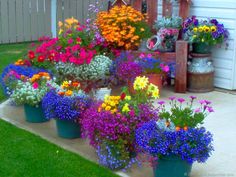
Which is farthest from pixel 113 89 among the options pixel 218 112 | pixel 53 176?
pixel 53 176

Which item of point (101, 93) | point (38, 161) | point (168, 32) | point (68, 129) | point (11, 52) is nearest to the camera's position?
point (38, 161)

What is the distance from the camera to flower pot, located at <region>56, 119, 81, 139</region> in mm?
4645

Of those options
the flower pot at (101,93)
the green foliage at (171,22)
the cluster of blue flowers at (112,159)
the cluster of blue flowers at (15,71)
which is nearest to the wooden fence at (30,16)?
the green foliage at (171,22)

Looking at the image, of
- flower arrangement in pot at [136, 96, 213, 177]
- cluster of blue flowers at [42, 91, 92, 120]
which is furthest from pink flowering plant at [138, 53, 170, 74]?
flower arrangement in pot at [136, 96, 213, 177]

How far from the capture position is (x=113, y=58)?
257 inches

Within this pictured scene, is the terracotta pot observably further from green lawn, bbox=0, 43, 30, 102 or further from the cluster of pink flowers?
green lawn, bbox=0, 43, 30, 102

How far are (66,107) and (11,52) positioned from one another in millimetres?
6175

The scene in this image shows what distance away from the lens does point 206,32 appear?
6.34m

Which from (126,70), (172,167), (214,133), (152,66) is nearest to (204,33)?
(152,66)

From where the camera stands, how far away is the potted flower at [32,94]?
198 inches

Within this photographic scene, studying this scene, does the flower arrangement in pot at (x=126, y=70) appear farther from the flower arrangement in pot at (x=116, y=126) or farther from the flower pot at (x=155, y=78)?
the flower arrangement in pot at (x=116, y=126)

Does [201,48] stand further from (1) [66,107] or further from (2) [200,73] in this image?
(1) [66,107]

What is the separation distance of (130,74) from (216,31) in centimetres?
136

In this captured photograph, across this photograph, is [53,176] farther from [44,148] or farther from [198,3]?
[198,3]
